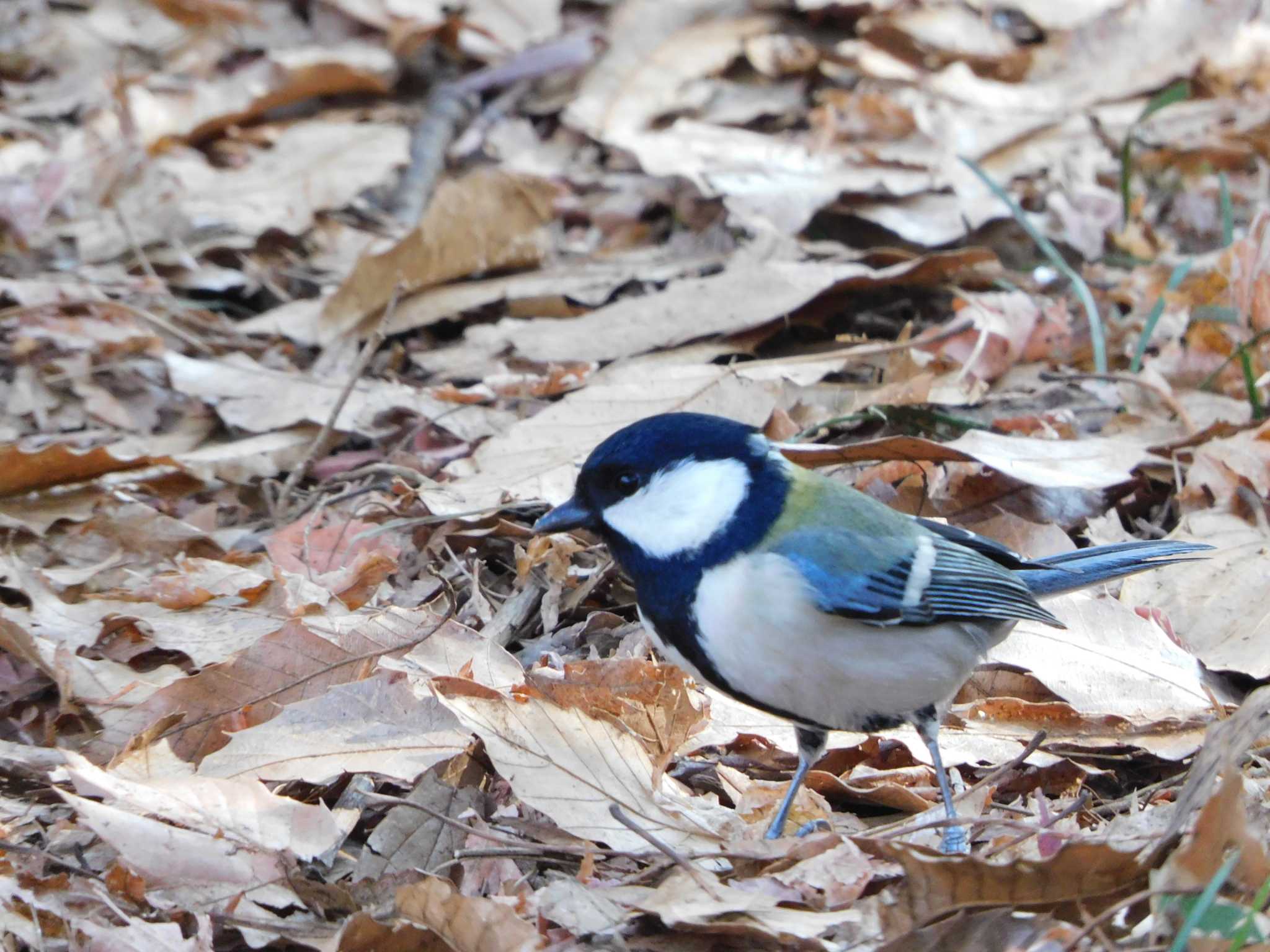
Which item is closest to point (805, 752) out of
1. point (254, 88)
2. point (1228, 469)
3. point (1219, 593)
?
point (1219, 593)

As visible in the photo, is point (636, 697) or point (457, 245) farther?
point (457, 245)

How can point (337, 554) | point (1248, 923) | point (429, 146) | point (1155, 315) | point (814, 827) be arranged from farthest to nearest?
1. point (429, 146)
2. point (1155, 315)
3. point (337, 554)
4. point (814, 827)
5. point (1248, 923)

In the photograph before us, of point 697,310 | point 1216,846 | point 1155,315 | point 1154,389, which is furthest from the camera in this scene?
point 697,310

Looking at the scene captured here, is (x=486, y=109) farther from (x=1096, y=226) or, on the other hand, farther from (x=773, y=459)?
(x=773, y=459)

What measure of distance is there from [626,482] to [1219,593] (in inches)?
63.5

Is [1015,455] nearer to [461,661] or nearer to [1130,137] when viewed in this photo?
[461,661]

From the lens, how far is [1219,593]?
3541mm

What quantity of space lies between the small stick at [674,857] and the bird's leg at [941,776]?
478 millimetres

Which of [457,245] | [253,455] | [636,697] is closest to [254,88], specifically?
[457,245]

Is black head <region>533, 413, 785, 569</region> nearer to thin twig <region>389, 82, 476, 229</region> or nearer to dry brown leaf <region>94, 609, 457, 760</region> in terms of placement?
dry brown leaf <region>94, 609, 457, 760</region>

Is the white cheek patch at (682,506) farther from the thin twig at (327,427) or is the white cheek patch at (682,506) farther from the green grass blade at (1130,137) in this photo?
the green grass blade at (1130,137)

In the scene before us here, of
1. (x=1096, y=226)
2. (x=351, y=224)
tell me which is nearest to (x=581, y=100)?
(x=351, y=224)

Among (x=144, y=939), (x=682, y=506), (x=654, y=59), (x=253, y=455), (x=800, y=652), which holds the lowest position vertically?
(x=253, y=455)

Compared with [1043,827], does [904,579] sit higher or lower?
higher
